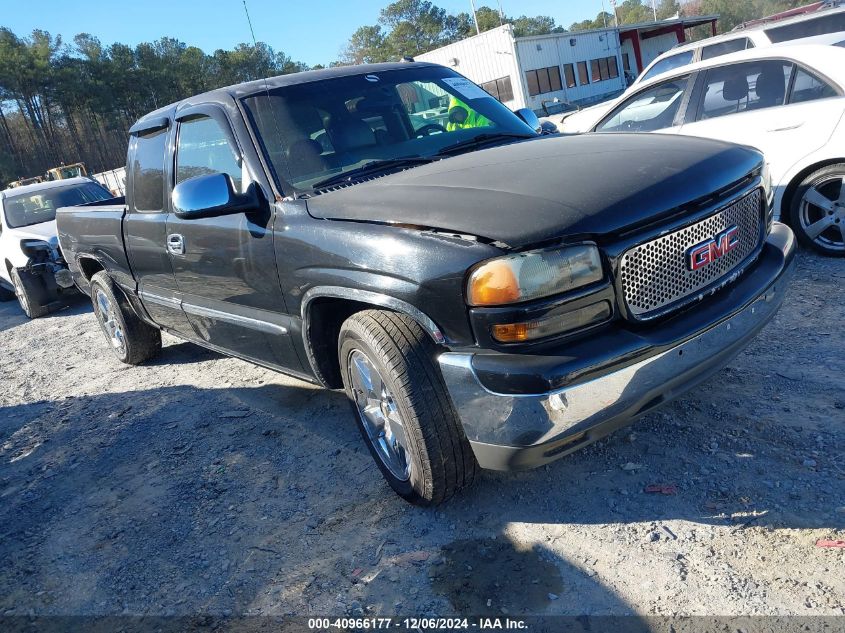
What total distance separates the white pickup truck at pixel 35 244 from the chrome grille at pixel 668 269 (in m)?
7.38

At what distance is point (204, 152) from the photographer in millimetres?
3693

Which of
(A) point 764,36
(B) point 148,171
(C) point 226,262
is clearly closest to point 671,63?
(A) point 764,36

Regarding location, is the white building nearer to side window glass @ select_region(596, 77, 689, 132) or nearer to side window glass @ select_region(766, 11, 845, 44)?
side window glass @ select_region(766, 11, 845, 44)

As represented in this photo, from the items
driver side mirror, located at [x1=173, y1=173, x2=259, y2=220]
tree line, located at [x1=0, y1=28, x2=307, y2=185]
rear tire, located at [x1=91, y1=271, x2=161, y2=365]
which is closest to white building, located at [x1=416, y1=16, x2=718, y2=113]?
tree line, located at [x1=0, y1=28, x2=307, y2=185]

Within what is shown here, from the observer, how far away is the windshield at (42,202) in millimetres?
10023

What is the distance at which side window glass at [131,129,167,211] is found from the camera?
4.16 metres

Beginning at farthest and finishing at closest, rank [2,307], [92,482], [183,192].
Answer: [2,307]
[92,482]
[183,192]

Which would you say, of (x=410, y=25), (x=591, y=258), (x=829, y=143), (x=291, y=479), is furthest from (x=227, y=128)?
(x=410, y=25)

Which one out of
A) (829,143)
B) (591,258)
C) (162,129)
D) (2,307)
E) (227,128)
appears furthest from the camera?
(2,307)

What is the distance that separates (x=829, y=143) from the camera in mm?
4984

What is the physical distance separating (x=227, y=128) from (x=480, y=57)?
38747 mm

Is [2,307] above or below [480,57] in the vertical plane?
below

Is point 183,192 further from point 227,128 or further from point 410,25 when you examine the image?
point 410,25

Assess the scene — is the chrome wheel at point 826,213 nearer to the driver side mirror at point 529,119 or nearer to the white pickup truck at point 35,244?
the driver side mirror at point 529,119
